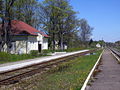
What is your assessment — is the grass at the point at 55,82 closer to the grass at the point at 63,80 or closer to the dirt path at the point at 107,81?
the grass at the point at 63,80

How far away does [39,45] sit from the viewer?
54.7 meters

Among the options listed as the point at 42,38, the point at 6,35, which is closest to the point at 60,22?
the point at 42,38

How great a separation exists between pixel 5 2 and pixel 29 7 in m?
31.1

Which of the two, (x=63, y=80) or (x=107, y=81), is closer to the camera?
(x=107, y=81)

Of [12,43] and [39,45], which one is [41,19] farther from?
[12,43]

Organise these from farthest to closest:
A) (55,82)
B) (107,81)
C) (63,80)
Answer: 1. (63,80)
2. (107,81)
3. (55,82)

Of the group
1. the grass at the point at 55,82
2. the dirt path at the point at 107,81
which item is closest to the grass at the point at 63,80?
the grass at the point at 55,82

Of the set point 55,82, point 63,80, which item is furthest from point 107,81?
point 55,82

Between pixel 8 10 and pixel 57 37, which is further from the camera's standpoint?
pixel 57 37

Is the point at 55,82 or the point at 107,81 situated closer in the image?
the point at 55,82

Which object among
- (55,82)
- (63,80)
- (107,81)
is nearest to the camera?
(55,82)

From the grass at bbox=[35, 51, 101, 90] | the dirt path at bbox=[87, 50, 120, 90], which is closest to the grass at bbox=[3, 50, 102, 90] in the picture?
the grass at bbox=[35, 51, 101, 90]

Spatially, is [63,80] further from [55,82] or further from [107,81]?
[107,81]

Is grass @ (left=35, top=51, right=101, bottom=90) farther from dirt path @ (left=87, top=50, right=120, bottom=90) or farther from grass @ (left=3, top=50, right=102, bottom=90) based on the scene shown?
dirt path @ (left=87, top=50, right=120, bottom=90)
